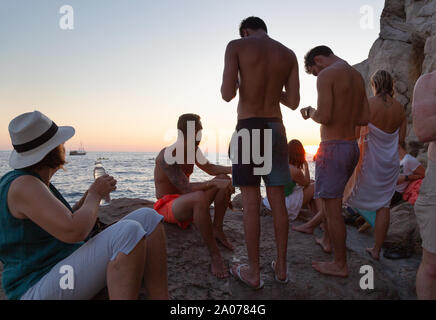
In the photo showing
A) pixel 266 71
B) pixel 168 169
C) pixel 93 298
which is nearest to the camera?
pixel 93 298

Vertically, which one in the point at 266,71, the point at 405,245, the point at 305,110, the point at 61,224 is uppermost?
the point at 266,71

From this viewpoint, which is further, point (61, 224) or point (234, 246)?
point (234, 246)

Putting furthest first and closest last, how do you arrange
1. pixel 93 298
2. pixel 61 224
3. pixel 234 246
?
pixel 234 246, pixel 93 298, pixel 61 224

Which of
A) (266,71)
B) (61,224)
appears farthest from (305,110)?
(61,224)

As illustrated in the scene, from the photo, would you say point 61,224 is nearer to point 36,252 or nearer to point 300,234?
point 36,252

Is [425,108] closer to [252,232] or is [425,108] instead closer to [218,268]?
[252,232]

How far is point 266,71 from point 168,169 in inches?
55.3

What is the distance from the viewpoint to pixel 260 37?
2.59 m

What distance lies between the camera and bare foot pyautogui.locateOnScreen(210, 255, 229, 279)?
2598 millimetres

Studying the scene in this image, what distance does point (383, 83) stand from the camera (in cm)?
321

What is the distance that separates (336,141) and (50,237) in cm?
239

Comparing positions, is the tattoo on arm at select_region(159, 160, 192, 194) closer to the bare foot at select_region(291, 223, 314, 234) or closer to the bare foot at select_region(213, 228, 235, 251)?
the bare foot at select_region(213, 228, 235, 251)

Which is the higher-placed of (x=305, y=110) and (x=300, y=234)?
(x=305, y=110)
